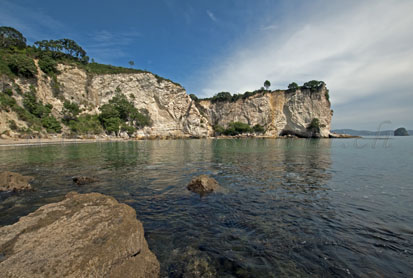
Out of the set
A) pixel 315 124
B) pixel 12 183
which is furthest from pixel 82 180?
pixel 315 124

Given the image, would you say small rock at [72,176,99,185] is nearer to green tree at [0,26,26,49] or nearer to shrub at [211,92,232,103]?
green tree at [0,26,26,49]

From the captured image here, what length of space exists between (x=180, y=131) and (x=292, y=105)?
56.6 m

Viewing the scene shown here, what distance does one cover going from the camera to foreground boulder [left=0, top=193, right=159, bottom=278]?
2.34m

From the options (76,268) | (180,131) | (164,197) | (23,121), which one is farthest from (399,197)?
(180,131)

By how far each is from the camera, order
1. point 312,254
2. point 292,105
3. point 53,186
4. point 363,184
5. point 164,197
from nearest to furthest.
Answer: point 312,254, point 164,197, point 53,186, point 363,184, point 292,105

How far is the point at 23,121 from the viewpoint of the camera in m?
44.8

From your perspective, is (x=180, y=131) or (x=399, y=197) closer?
(x=399, y=197)

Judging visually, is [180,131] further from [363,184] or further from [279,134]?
[363,184]

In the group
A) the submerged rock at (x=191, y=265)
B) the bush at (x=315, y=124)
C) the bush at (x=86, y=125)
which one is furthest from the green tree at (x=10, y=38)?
the bush at (x=315, y=124)

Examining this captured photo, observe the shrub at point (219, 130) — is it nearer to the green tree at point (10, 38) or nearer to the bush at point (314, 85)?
the bush at point (314, 85)

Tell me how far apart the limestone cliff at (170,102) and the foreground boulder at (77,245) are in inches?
2530

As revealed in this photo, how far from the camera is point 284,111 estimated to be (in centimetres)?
9100

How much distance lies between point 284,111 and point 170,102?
57207 mm

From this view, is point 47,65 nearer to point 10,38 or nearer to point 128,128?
point 10,38
